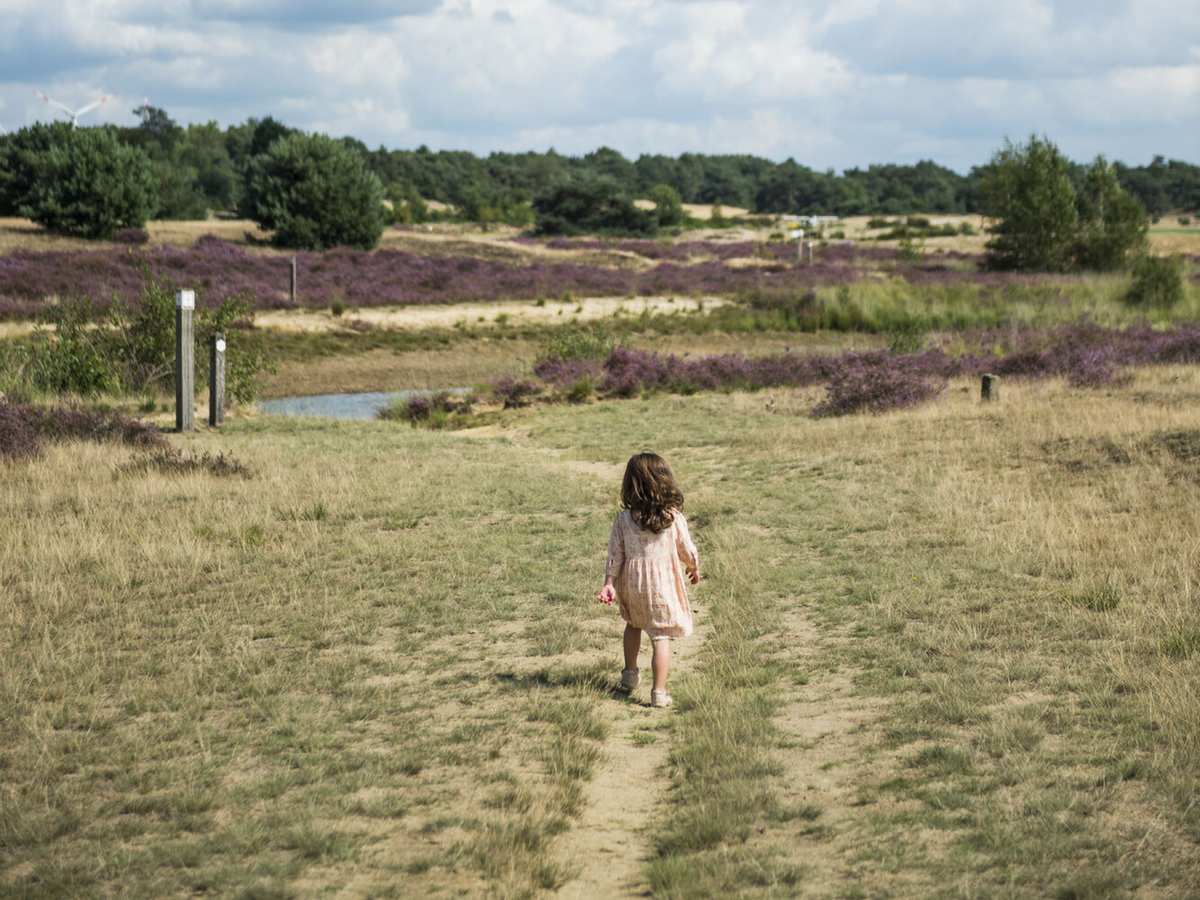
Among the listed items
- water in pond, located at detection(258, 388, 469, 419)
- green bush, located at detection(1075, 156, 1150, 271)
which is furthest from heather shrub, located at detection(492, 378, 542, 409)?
green bush, located at detection(1075, 156, 1150, 271)

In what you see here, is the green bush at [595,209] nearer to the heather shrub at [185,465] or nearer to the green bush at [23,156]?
the green bush at [23,156]

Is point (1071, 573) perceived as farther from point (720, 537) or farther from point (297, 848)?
point (297, 848)

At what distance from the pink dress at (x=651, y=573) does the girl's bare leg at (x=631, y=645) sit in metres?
0.05

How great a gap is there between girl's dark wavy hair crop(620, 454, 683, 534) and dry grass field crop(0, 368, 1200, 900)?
1006mm

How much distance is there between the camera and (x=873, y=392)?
1786 centimetres

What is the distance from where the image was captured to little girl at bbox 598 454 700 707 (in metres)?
5.79

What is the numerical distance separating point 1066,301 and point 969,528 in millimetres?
25201

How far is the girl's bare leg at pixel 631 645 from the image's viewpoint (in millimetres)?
6055

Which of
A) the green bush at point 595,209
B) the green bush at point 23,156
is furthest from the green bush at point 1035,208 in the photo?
the green bush at point 23,156

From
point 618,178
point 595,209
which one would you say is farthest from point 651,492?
point 618,178

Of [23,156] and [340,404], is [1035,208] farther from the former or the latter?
[23,156]

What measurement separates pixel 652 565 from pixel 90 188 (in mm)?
43030

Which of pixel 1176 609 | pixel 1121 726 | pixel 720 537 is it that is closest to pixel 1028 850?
pixel 1121 726

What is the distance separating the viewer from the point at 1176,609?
6.64m
